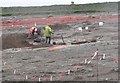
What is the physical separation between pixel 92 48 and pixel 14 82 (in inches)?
378

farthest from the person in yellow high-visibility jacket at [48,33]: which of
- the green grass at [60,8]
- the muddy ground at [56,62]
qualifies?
the green grass at [60,8]

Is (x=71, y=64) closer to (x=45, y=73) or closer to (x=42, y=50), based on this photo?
(x=45, y=73)

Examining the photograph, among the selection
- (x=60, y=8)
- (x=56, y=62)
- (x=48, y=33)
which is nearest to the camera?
(x=56, y=62)

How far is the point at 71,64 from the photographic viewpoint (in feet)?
67.8

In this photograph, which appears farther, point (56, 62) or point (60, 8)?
point (60, 8)

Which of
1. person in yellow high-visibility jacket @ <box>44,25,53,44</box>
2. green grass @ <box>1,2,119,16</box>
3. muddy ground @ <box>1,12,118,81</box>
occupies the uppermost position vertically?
person in yellow high-visibility jacket @ <box>44,25,53,44</box>

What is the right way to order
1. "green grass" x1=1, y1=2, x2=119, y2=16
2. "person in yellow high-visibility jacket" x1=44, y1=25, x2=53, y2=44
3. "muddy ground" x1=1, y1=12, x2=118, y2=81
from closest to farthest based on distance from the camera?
"muddy ground" x1=1, y1=12, x2=118, y2=81 < "person in yellow high-visibility jacket" x1=44, y1=25, x2=53, y2=44 < "green grass" x1=1, y1=2, x2=119, y2=16

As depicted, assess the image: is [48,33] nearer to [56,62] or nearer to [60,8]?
[56,62]

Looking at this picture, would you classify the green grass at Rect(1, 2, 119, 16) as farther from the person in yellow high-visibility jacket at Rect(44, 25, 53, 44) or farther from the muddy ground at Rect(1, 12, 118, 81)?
the muddy ground at Rect(1, 12, 118, 81)

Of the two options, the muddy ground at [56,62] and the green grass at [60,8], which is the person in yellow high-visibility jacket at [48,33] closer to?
the muddy ground at [56,62]

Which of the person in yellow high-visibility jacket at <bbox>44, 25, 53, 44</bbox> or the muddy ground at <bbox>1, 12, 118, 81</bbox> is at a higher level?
the person in yellow high-visibility jacket at <bbox>44, 25, 53, 44</bbox>

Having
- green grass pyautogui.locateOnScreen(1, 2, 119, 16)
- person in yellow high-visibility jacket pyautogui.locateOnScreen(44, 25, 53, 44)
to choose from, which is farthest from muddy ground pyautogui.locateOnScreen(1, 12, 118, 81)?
green grass pyautogui.locateOnScreen(1, 2, 119, 16)

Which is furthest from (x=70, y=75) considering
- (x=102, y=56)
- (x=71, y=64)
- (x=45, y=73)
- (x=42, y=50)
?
(x=42, y=50)

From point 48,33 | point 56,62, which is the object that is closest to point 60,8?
point 48,33
